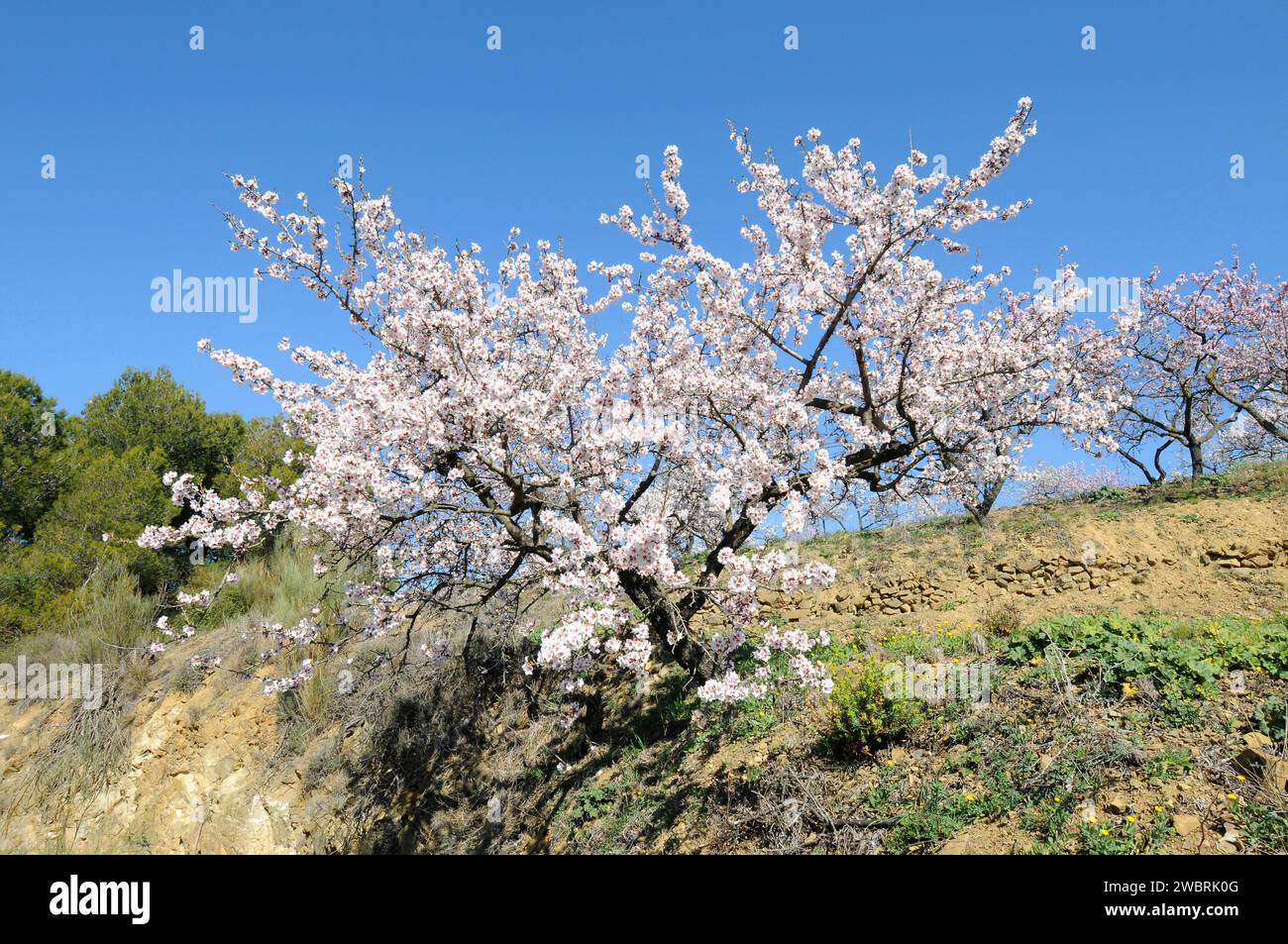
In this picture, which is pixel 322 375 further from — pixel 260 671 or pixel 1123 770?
pixel 1123 770

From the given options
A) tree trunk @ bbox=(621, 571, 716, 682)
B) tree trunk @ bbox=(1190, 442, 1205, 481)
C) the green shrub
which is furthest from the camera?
tree trunk @ bbox=(1190, 442, 1205, 481)

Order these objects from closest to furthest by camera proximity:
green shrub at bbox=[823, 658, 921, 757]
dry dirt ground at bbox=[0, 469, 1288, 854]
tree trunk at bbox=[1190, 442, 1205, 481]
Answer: dry dirt ground at bbox=[0, 469, 1288, 854] → green shrub at bbox=[823, 658, 921, 757] → tree trunk at bbox=[1190, 442, 1205, 481]

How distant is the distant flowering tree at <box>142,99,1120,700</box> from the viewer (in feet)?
20.6

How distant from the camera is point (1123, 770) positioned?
5.22 m

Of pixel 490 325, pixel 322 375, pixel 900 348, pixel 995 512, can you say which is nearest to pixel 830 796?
pixel 900 348

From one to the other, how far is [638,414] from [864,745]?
12.2 ft

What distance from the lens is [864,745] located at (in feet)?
20.8

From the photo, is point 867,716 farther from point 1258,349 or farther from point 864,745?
point 1258,349

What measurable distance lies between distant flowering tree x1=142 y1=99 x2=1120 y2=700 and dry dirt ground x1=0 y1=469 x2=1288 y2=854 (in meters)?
1.00

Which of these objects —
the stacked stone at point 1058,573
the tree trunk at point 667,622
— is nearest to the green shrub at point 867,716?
the tree trunk at point 667,622

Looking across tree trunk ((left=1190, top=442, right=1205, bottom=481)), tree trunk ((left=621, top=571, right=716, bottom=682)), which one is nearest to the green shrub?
tree trunk ((left=621, top=571, right=716, bottom=682))

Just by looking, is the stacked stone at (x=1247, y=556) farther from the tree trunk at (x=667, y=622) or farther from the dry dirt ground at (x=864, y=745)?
the tree trunk at (x=667, y=622)

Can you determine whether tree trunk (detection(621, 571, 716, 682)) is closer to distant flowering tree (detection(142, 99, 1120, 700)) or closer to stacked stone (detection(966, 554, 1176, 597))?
distant flowering tree (detection(142, 99, 1120, 700))
